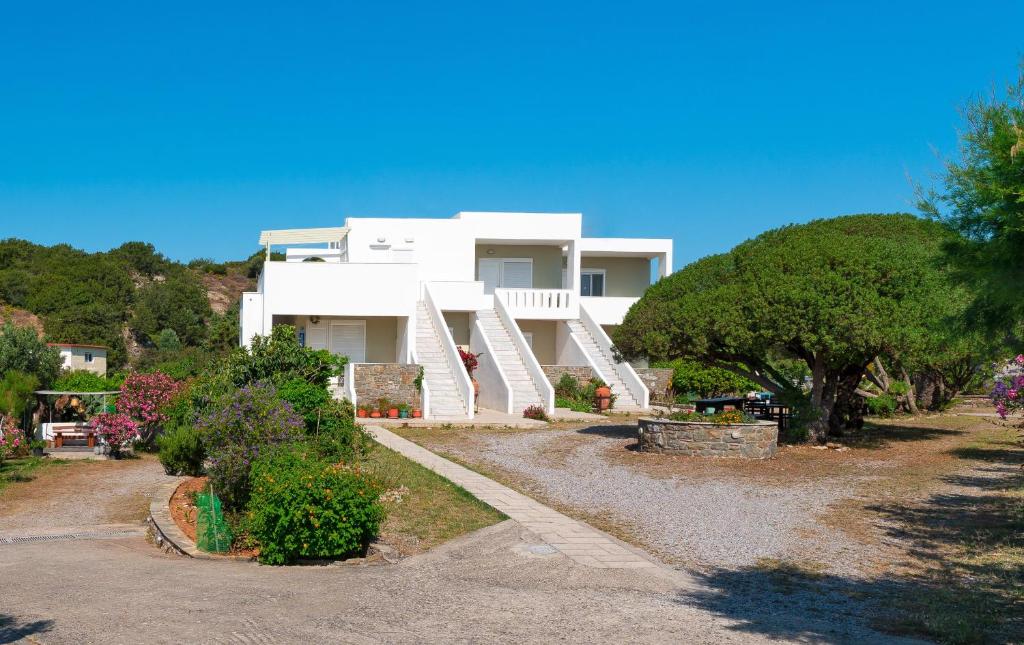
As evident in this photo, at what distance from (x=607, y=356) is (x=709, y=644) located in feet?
79.7

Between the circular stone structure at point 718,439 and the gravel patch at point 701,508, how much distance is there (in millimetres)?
1377

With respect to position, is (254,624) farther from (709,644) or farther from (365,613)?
(709,644)

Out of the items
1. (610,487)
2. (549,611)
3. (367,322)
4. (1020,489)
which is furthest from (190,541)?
(367,322)

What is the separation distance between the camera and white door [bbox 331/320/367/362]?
30.5m

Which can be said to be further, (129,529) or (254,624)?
(129,529)

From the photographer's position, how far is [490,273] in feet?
116

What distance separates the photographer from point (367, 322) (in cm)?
3089

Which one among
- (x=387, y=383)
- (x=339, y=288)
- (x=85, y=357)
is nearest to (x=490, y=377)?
(x=387, y=383)

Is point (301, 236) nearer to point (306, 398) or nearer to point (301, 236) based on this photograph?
point (301, 236)

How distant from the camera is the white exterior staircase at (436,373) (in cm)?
2488

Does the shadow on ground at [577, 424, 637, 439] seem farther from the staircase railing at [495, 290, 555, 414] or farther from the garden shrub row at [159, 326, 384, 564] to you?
the garden shrub row at [159, 326, 384, 564]

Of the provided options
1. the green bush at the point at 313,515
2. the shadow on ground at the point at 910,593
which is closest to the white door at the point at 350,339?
Result: the green bush at the point at 313,515

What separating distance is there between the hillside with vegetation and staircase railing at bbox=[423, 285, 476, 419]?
15.6 m

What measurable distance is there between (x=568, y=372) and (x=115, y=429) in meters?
14.0
